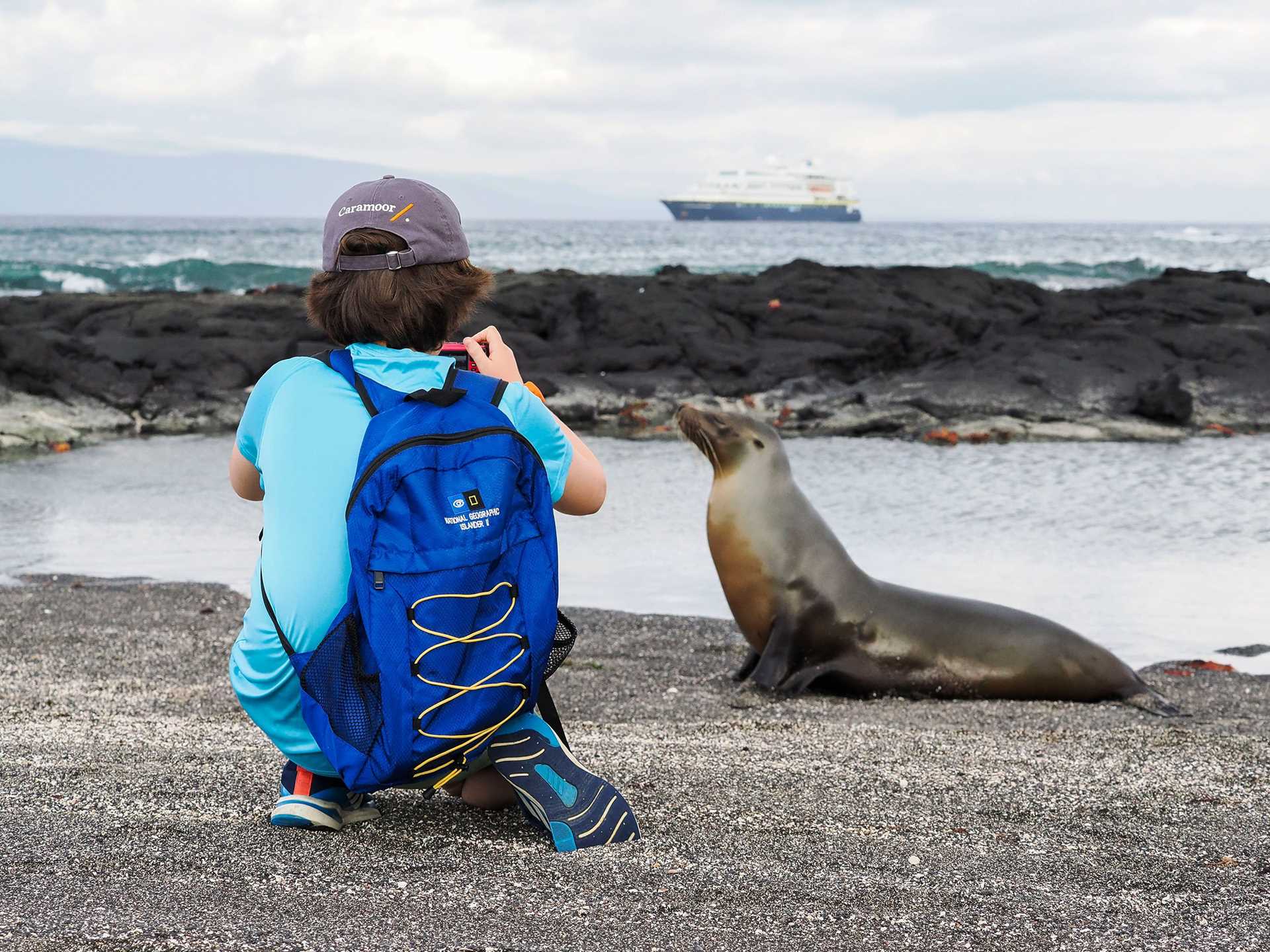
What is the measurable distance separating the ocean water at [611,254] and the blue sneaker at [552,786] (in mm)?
30643

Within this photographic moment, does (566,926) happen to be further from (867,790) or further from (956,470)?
(956,470)

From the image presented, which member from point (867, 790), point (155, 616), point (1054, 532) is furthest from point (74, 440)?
point (867, 790)

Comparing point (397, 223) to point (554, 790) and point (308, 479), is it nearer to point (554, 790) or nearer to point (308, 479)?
point (308, 479)

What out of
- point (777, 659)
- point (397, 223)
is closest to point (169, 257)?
point (777, 659)

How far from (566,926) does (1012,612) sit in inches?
138

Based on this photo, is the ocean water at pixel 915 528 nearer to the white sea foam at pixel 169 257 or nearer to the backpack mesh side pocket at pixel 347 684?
the backpack mesh side pocket at pixel 347 684

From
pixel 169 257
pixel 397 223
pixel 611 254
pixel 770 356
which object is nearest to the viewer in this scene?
pixel 397 223

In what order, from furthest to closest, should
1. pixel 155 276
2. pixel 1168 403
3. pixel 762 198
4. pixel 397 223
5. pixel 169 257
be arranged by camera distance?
pixel 762 198, pixel 169 257, pixel 155 276, pixel 1168 403, pixel 397 223

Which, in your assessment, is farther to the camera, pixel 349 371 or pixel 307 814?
pixel 307 814

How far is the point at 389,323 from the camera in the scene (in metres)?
2.46

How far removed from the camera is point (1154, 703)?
16.1ft

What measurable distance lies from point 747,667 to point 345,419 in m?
3.19

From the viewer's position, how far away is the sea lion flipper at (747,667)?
207 inches

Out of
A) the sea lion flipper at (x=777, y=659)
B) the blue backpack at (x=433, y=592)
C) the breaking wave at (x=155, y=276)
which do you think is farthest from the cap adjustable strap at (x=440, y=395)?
the breaking wave at (x=155, y=276)
